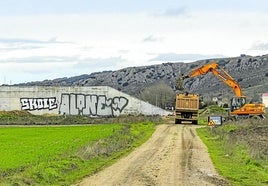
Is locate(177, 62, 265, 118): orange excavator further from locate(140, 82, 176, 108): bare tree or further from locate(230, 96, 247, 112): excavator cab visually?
locate(140, 82, 176, 108): bare tree

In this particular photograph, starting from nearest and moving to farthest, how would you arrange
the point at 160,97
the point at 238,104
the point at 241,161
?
Result: the point at 241,161
the point at 238,104
the point at 160,97

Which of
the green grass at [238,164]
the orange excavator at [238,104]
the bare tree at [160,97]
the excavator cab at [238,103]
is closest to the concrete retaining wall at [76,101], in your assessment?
the orange excavator at [238,104]

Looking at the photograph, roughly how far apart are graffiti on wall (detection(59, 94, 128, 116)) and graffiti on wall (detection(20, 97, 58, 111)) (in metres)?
1.43

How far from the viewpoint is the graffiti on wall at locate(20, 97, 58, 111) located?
103312mm

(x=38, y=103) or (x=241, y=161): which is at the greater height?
(x=38, y=103)

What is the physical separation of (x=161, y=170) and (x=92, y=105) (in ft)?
256

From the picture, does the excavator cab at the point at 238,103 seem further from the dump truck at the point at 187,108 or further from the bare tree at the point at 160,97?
the bare tree at the point at 160,97

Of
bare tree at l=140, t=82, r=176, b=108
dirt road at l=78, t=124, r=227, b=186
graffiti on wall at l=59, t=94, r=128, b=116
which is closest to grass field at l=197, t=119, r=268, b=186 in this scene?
dirt road at l=78, t=124, r=227, b=186

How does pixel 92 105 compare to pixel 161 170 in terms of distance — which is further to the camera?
pixel 92 105

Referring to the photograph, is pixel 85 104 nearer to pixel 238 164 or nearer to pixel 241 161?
pixel 241 161

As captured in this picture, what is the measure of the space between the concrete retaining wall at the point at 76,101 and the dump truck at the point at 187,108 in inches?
883

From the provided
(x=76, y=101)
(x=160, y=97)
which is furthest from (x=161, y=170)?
(x=160, y=97)

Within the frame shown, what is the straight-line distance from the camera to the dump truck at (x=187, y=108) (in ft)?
268

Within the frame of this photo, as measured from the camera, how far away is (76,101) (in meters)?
104
